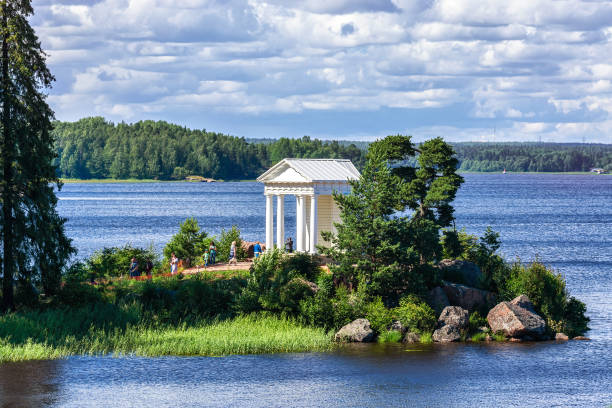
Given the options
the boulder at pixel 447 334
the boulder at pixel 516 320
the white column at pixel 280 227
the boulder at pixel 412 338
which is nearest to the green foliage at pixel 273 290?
the boulder at pixel 412 338

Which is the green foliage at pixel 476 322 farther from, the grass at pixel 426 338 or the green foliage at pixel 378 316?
the green foliage at pixel 378 316

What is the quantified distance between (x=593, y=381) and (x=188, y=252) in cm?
2726

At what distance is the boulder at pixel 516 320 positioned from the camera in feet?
137

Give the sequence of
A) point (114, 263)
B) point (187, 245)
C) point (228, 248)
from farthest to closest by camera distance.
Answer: point (228, 248) < point (187, 245) < point (114, 263)

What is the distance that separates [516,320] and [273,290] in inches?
452

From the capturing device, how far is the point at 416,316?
41469mm

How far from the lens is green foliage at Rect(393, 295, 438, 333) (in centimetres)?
4147

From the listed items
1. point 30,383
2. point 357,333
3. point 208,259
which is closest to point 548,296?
point 357,333

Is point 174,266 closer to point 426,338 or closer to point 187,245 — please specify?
point 187,245

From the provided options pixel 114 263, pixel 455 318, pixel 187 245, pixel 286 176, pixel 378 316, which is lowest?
pixel 455 318

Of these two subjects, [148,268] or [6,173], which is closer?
[6,173]

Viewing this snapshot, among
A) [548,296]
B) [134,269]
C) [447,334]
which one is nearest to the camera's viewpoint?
[447,334]

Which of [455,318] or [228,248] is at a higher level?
[228,248]

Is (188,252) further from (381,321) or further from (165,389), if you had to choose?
(165,389)
